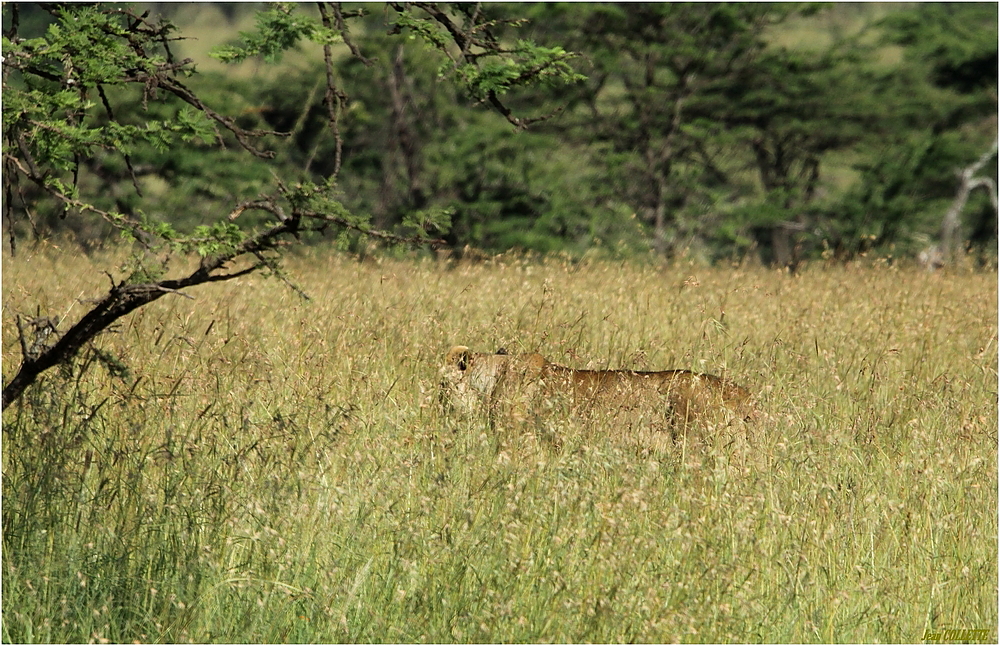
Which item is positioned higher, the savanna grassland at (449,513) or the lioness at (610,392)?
the lioness at (610,392)

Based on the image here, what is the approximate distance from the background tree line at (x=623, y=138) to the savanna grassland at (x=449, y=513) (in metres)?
14.5

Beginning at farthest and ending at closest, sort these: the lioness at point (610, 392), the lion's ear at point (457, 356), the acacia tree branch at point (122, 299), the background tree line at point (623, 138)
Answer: the background tree line at point (623, 138), the lion's ear at point (457, 356), the lioness at point (610, 392), the acacia tree branch at point (122, 299)

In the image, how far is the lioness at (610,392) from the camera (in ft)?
15.4

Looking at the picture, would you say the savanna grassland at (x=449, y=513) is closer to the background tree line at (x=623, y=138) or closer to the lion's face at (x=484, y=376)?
the lion's face at (x=484, y=376)

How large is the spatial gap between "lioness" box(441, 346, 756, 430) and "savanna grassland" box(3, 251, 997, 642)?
6.3 inches

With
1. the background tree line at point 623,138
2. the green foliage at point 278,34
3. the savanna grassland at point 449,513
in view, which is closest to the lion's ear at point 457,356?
the savanna grassland at point 449,513

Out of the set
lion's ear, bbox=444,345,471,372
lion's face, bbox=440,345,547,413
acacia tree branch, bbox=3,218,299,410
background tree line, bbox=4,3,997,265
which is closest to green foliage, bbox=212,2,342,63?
acacia tree branch, bbox=3,218,299,410

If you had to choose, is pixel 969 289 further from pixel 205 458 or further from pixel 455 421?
pixel 205 458

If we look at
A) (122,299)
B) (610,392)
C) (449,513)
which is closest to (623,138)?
(610,392)

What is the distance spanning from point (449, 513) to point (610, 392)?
1.48m

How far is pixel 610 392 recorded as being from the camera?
15.9ft

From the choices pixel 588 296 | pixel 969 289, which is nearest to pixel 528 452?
pixel 588 296

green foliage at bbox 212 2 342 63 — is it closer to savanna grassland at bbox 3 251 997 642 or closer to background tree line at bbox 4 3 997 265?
savanna grassland at bbox 3 251 997 642

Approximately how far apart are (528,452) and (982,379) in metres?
3.13
